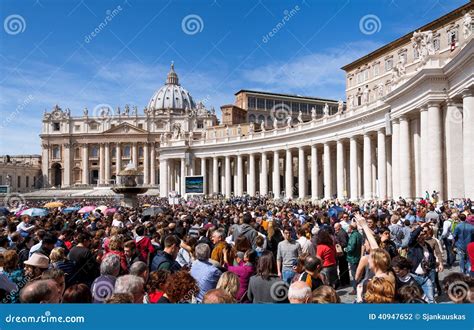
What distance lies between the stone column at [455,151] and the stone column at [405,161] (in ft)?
17.7

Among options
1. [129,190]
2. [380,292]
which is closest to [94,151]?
[129,190]

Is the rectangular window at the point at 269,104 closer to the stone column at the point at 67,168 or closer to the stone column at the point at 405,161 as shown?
the stone column at the point at 67,168

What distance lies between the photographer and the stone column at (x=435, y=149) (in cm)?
3244

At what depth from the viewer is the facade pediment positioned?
5664 inches

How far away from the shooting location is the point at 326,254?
10031 millimetres

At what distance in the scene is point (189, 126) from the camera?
14488cm

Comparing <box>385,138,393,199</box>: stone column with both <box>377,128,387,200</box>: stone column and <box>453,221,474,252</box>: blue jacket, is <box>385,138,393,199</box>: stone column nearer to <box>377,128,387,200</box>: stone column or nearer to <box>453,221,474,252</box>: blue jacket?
<box>377,128,387,200</box>: stone column

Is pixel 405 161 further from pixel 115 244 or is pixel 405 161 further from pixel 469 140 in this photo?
pixel 115 244

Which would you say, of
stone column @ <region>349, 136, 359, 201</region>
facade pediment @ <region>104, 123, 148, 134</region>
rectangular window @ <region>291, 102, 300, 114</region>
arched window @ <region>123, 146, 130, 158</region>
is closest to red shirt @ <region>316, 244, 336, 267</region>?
stone column @ <region>349, 136, 359, 201</region>

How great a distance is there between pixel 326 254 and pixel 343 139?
46123 mm
